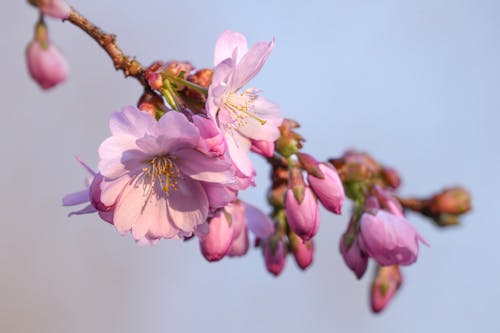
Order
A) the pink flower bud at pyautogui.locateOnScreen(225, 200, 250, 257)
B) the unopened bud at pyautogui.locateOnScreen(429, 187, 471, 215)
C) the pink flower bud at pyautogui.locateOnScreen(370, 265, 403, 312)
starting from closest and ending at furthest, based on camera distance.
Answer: the pink flower bud at pyautogui.locateOnScreen(225, 200, 250, 257)
the pink flower bud at pyautogui.locateOnScreen(370, 265, 403, 312)
the unopened bud at pyautogui.locateOnScreen(429, 187, 471, 215)

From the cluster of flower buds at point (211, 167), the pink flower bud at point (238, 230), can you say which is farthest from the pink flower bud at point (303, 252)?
the pink flower bud at point (238, 230)

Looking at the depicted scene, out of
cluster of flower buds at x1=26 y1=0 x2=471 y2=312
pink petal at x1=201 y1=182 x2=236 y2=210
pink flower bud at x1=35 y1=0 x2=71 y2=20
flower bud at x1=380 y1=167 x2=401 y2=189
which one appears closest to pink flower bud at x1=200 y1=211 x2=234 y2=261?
cluster of flower buds at x1=26 y1=0 x2=471 y2=312

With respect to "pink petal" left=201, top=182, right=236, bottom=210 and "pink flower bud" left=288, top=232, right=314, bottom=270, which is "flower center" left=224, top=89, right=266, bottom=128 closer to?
"pink petal" left=201, top=182, right=236, bottom=210

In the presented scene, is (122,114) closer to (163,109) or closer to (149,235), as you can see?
(163,109)

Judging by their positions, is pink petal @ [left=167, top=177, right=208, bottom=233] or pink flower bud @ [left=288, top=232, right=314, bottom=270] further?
pink flower bud @ [left=288, top=232, right=314, bottom=270]

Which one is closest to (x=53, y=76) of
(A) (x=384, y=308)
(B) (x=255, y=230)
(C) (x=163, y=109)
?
(C) (x=163, y=109)

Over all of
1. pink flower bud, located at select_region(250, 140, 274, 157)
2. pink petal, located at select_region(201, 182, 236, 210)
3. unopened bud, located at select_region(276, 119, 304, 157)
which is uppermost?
unopened bud, located at select_region(276, 119, 304, 157)
